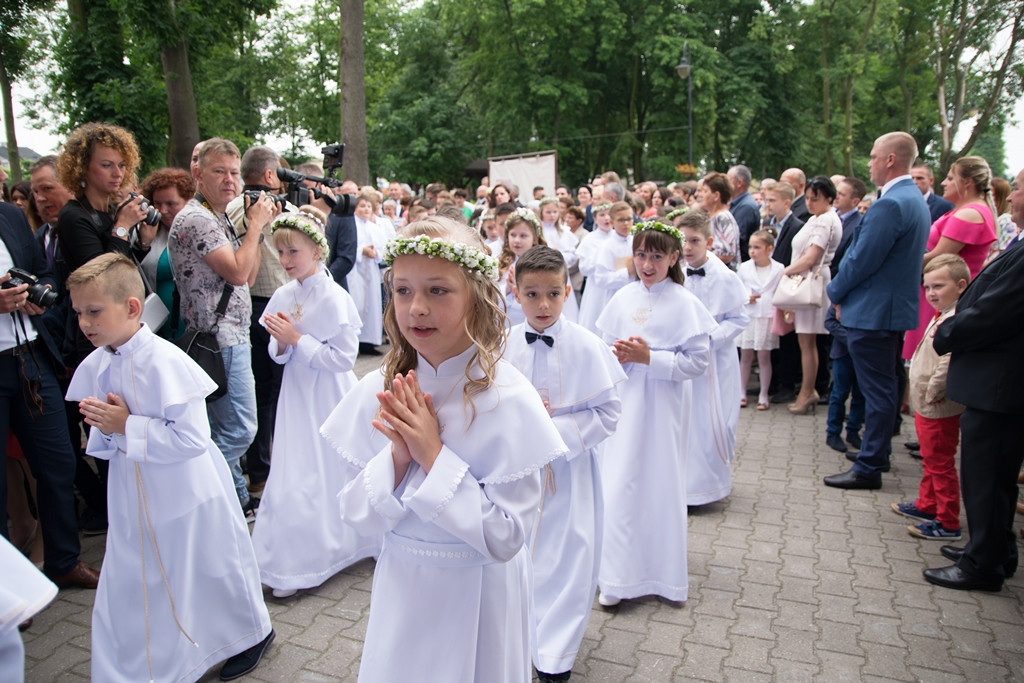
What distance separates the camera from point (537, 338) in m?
3.40

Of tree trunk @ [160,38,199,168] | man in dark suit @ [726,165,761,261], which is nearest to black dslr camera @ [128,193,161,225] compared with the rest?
man in dark suit @ [726,165,761,261]

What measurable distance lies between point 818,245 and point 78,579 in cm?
694

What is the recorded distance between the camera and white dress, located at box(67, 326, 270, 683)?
3080 millimetres

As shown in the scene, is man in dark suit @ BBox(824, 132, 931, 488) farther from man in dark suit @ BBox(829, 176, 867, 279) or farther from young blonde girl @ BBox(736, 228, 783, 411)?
young blonde girl @ BBox(736, 228, 783, 411)

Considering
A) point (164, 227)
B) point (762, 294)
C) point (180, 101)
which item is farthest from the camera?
point (180, 101)

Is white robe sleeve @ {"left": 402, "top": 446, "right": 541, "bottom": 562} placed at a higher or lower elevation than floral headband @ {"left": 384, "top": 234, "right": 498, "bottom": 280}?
lower

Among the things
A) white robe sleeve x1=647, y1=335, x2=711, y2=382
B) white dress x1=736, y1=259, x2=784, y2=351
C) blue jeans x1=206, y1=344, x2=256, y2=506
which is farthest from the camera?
white dress x1=736, y1=259, x2=784, y2=351

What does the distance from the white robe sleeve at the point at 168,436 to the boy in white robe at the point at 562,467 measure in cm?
140

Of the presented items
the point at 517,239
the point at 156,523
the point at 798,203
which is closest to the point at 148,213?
the point at 156,523

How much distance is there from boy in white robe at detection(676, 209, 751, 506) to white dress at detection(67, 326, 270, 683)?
339 cm

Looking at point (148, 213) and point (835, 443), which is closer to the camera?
point (148, 213)

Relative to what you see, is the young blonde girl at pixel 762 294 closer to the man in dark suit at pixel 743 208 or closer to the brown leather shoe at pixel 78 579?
the man in dark suit at pixel 743 208

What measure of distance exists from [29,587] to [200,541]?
167 centimetres

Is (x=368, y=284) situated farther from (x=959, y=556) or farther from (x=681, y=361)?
(x=959, y=556)
